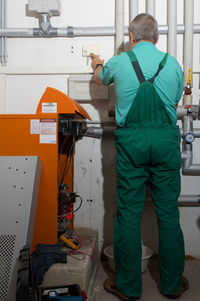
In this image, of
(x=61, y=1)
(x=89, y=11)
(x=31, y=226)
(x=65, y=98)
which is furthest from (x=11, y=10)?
(x=31, y=226)

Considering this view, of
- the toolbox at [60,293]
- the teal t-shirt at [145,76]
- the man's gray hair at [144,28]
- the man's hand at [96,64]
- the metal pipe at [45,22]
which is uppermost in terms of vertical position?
the metal pipe at [45,22]

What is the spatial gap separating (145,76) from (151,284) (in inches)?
44.6

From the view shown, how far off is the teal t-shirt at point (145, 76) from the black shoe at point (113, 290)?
33.6 inches

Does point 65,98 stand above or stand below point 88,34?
below

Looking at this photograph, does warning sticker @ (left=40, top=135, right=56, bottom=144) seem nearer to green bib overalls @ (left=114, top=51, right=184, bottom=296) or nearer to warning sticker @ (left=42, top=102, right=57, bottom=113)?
warning sticker @ (left=42, top=102, right=57, bottom=113)

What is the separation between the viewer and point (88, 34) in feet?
6.14

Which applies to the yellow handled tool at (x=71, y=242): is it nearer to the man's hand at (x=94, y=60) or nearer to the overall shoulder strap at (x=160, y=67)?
the overall shoulder strap at (x=160, y=67)

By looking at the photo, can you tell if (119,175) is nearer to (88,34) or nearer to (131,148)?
(131,148)

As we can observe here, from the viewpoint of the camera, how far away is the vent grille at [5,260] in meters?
1.02

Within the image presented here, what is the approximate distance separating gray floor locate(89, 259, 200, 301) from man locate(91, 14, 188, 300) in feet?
0.20

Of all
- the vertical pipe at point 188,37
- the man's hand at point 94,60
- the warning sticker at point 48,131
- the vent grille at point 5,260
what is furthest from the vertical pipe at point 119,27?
the vent grille at point 5,260

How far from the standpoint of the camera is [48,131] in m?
1.39

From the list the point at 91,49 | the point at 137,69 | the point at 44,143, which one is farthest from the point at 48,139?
the point at 91,49

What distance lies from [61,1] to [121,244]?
1724 mm
